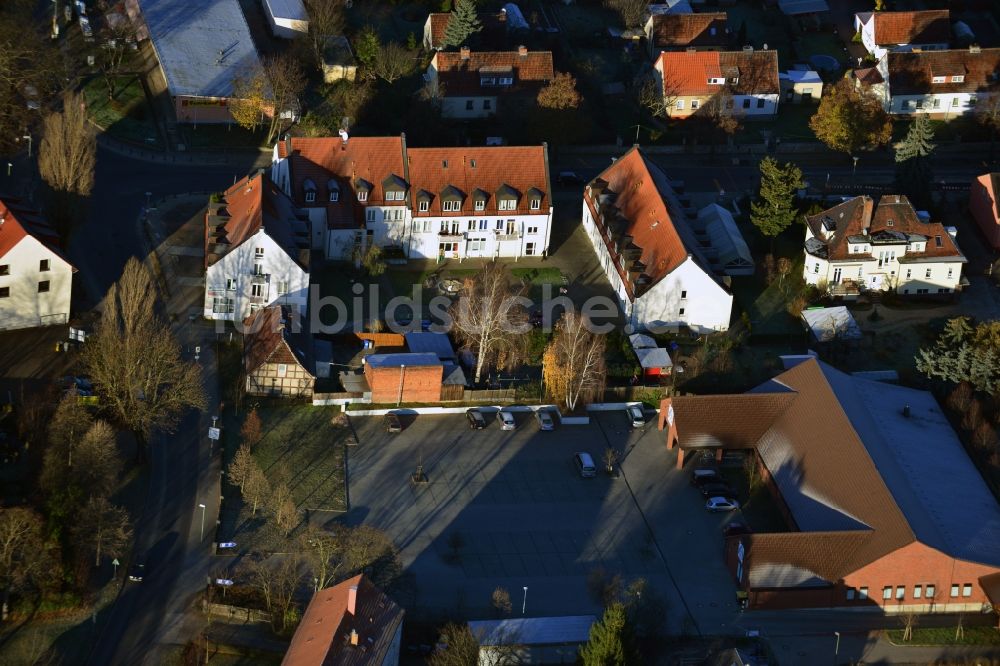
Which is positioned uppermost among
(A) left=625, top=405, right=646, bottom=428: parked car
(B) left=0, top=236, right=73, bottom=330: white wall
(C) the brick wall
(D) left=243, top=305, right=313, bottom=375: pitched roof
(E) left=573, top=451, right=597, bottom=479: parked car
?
(B) left=0, top=236, right=73, bottom=330: white wall

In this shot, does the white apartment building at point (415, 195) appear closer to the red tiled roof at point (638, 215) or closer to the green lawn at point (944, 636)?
the red tiled roof at point (638, 215)

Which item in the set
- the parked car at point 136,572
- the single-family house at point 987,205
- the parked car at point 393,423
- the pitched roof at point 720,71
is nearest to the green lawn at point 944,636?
the parked car at point 393,423

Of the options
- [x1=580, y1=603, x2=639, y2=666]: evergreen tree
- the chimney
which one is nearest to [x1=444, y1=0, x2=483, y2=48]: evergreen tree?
the chimney

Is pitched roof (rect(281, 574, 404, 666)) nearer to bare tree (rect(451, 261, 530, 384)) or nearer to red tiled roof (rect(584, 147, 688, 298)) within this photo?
bare tree (rect(451, 261, 530, 384))

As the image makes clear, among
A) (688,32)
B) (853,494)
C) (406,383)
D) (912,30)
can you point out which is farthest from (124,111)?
(912,30)

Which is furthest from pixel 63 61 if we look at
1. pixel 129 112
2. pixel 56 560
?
pixel 56 560
